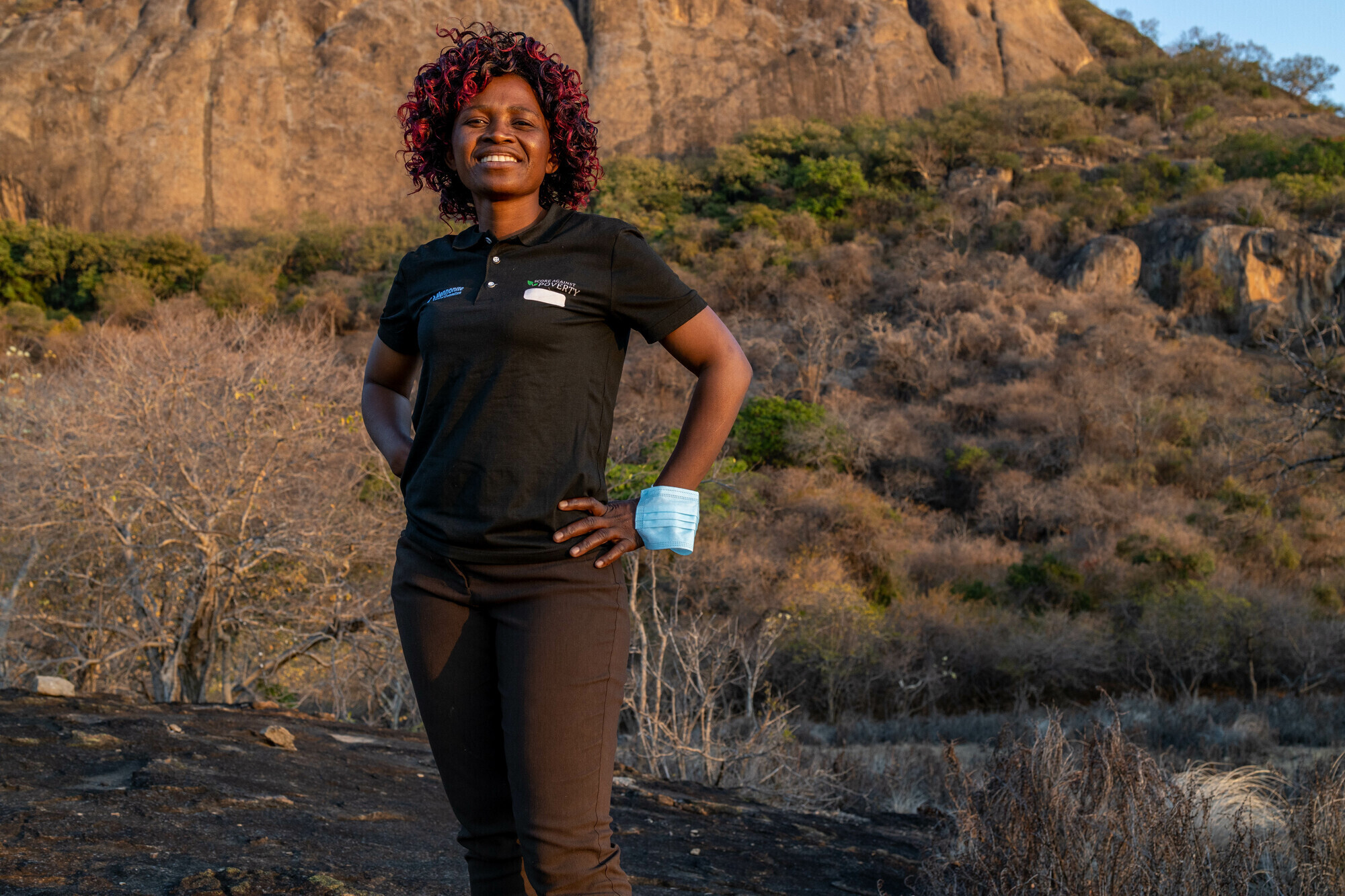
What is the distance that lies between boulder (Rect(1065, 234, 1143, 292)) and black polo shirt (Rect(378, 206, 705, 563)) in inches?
1160

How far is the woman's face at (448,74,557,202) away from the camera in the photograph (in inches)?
71.3

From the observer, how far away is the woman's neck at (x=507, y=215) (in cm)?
182

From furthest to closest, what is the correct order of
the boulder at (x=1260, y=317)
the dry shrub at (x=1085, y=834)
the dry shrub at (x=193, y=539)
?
the boulder at (x=1260, y=317) → the dry shrub at (x=193, y=539) → the dry shrub at (x=1085, y=834)

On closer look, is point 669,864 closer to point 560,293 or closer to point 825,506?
point 560,293

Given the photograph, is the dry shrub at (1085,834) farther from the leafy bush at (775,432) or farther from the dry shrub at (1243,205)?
the dry shrub at (1243,205)

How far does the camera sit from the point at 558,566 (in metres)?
1.59

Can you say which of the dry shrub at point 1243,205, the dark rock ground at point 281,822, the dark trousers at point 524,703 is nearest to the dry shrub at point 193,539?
the dark rock ground at point 281,822

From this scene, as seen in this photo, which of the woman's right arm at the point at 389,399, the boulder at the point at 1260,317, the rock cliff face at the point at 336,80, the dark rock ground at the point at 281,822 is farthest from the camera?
the rock cliff face at the point at 336,80

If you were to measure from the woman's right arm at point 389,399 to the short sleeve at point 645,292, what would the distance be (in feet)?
1.85

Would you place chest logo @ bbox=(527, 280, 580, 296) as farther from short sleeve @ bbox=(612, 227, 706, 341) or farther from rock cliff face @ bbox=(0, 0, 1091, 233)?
rock cliff face @ bbox=(0, 0, 1091, 233)

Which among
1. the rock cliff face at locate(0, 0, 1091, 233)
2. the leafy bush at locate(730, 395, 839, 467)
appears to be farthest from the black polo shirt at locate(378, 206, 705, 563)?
the rock cliff face at locate(0, 0, 1091, 233)

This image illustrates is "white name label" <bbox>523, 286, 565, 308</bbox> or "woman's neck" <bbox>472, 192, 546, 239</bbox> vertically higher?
"woman's neck" <bbox>472, 192, 546, 239</bbox>

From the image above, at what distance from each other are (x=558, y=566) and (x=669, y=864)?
88.0 inches

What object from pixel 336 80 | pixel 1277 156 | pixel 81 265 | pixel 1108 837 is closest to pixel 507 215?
pixel 1108 837
